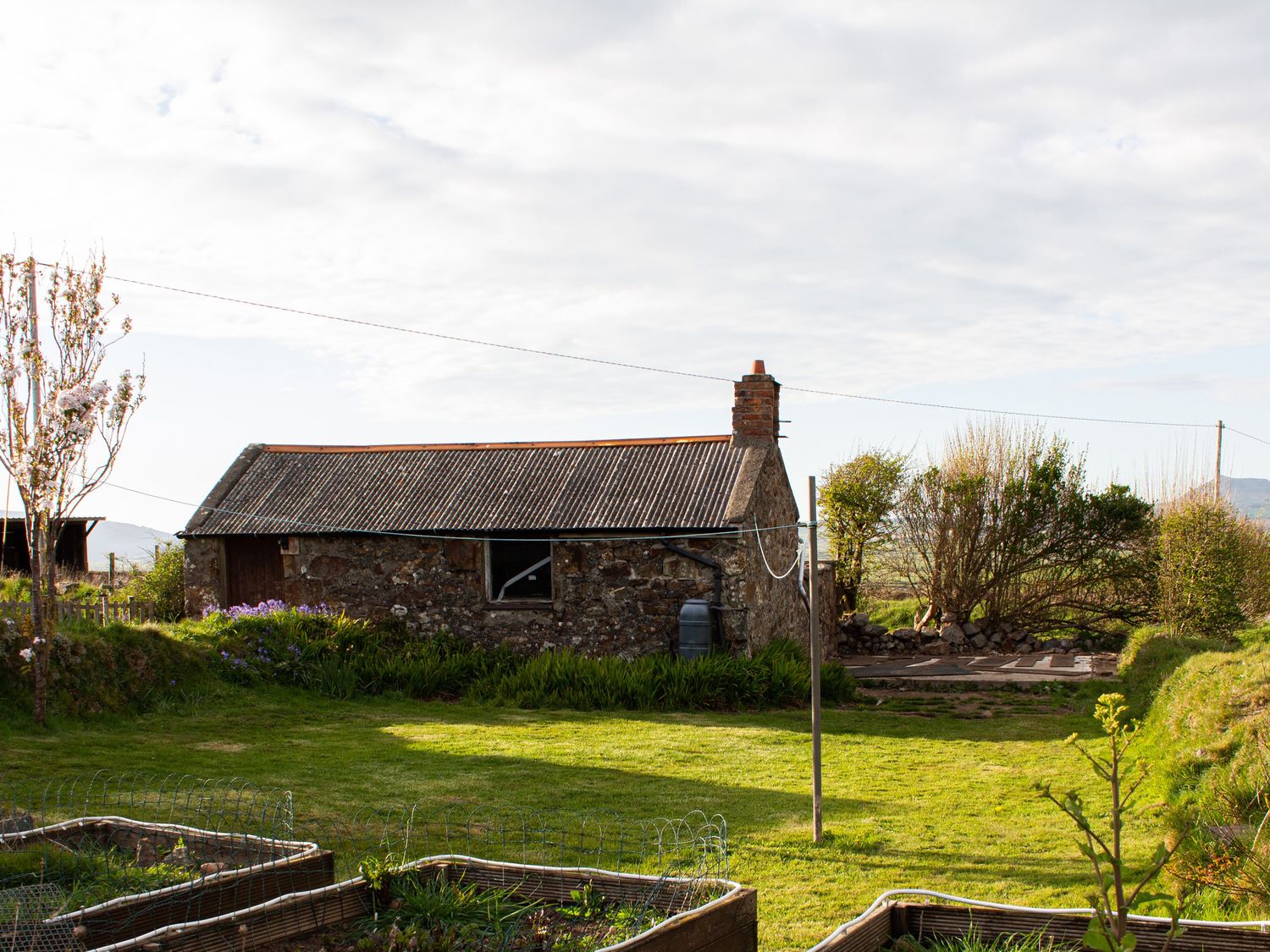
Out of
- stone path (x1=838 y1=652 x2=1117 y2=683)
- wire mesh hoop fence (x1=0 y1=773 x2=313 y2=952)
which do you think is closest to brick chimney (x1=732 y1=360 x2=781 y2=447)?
stone path (x1=838 y1=652 x2=1117 y2=683)

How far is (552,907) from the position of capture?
5027 mm

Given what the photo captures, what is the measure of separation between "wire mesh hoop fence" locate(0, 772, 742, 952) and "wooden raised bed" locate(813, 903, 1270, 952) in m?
0.57

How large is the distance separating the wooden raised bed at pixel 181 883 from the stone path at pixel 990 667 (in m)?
12.5

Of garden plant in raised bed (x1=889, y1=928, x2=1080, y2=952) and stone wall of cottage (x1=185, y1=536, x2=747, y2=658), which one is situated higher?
stone wall of cottage (x1=185, y1=536, x2=747, y2=658)

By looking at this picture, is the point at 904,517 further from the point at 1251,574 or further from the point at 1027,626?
the point at 1251,574

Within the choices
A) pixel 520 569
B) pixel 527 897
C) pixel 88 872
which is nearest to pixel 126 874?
pixel 88 872

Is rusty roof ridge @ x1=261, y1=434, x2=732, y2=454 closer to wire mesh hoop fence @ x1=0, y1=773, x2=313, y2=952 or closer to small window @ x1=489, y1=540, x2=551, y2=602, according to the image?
small window @ x1=489, y1=540, x2=551, y2=602

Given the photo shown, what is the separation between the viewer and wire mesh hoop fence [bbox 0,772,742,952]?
464 centimetres

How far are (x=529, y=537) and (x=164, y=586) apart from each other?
32.0ft

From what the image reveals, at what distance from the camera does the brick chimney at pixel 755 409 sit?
16938mm

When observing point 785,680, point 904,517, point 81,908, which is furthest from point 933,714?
point 81,908

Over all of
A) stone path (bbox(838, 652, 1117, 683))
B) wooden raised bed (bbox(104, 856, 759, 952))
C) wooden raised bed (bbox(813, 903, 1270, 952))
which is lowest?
stone path (bbox(838, 652, 1117, 683))

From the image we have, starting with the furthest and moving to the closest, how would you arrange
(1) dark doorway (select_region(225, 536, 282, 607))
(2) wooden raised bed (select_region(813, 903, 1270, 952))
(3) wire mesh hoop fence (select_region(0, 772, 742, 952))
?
(1) dark doorway (select_region(225, 536, 282, 607)), (3) wire mesh hoop fence (select_region(0, 772, 742, 952)), (2) wooden raised bed (select_region(813, 903, 1270, 952))

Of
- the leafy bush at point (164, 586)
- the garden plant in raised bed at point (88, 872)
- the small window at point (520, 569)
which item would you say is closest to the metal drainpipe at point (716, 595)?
the small window at point (520, 569)
